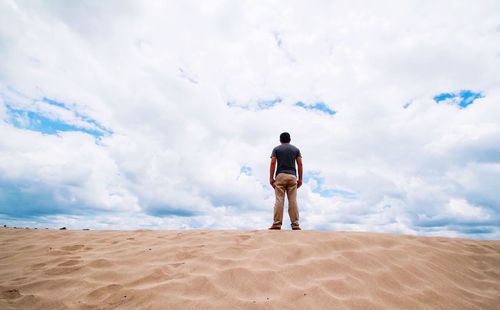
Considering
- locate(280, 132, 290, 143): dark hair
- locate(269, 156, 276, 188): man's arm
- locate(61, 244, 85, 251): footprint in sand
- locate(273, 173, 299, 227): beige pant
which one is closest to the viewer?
locate(61, 244, 85, 251): footprint in sand

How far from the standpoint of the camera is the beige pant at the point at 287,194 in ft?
21.0

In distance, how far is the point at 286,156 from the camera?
6.61m

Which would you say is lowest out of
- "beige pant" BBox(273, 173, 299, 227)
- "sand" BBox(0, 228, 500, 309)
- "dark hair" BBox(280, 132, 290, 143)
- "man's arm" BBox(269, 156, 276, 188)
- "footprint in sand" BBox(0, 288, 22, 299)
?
"footprint in sand" BBox(0, 288, 22, 299)

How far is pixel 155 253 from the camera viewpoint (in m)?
4.49

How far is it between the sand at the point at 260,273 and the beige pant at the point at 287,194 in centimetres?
140

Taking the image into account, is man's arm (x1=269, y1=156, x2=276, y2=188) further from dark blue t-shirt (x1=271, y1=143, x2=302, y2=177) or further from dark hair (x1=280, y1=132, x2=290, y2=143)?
dark hair (x1=280, y1=132, x2=290, y2=143)

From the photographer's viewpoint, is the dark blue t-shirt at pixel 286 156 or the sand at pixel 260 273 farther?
the dark blue t-shirt at pixel 286 156

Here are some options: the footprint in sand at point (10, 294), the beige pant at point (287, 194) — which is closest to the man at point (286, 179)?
the beige pant at point (287, 194)

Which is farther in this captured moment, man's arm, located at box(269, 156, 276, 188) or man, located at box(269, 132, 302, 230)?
man's arm, located at box(269, 156, 276, 188)

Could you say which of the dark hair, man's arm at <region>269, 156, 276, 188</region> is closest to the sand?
man's arm at <region>269, 156, 276, 188</region>

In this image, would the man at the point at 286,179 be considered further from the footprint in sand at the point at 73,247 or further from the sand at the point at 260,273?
the footprint in sand at the point at 73,247

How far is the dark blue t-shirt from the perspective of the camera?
660 centimetres

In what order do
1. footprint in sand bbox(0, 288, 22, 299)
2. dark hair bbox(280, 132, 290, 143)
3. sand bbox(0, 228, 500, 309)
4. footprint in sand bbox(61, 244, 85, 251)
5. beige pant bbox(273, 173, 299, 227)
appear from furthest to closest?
1. dark hair bbox(280, 132, 290, 143)
2. beige pant bbox(273, 173, 299, 227)
3. footprint in sand bbox(61, 244, 85, 251)
4. footprint in sand bbox(0, 288, 22, 299)
5. sand bbox(0, 228, 500, 309)

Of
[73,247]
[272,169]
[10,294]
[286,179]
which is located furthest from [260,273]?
[73,247]
